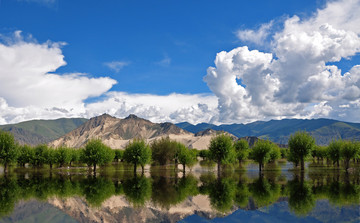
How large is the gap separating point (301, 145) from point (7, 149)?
9909cm

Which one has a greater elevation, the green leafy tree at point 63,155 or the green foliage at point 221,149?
the green foliage at point 221,149

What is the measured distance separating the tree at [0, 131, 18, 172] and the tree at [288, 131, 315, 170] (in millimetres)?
94986

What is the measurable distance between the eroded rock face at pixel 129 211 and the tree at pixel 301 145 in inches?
2265

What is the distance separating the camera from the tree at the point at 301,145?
88.3 meters

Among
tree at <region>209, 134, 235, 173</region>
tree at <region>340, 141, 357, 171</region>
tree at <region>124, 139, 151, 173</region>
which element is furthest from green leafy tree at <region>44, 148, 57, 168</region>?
tree at <region>340, 141, 357, 171</region>

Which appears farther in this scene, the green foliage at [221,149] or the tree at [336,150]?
the tree at [336,150]

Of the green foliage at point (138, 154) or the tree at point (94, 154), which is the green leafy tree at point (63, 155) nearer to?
the tree at point (94, 154)

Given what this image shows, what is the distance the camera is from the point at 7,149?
101562 mm

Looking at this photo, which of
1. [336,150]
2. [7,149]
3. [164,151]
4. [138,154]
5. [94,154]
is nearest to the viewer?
[138,154]

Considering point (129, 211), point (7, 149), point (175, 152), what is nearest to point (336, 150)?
point (175, 152)

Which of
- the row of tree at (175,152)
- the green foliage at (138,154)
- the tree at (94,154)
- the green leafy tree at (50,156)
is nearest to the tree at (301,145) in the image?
the row of tree at (175,152)

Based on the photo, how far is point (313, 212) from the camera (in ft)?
106

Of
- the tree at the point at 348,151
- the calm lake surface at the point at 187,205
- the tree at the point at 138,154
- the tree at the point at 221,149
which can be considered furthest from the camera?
the tree at the point at 138,154

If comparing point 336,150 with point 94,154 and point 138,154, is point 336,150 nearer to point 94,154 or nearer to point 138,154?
point 138,154
